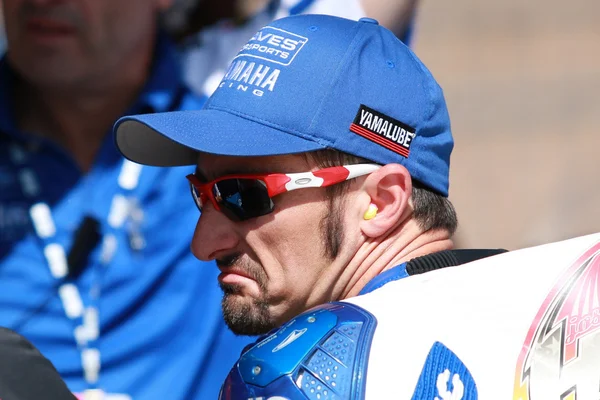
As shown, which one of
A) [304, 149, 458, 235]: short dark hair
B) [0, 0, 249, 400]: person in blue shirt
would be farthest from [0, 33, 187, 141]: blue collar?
[304, 149, 458, 235]: short dark hair

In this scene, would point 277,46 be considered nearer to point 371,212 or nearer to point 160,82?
point 371,212

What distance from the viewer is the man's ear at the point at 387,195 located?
1.49 metres

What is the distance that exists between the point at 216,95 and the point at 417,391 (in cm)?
71

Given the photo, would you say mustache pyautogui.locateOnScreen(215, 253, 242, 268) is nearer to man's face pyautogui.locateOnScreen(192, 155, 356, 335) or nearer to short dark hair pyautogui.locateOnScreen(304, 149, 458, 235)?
man's face pyautogui.locateOnScreen(192, 155, 356, 335)

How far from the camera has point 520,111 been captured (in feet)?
17.8

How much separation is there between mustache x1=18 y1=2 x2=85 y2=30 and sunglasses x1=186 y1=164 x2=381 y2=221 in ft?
4.46

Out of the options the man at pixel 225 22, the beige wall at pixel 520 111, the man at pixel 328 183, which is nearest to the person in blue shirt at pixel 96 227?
the man at pixel 225 22

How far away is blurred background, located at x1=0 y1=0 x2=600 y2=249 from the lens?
17.1 ft

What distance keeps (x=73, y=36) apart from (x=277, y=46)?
1.36 metres

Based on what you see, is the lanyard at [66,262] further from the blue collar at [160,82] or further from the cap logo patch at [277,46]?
the cap logo patch at [277,46]

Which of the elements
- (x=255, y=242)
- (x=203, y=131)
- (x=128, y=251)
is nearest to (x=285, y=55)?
(x=203, y=131)

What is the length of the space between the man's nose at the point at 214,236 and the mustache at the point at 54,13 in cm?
132

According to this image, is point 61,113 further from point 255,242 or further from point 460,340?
point 460,340

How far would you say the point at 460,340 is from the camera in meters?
1.16
